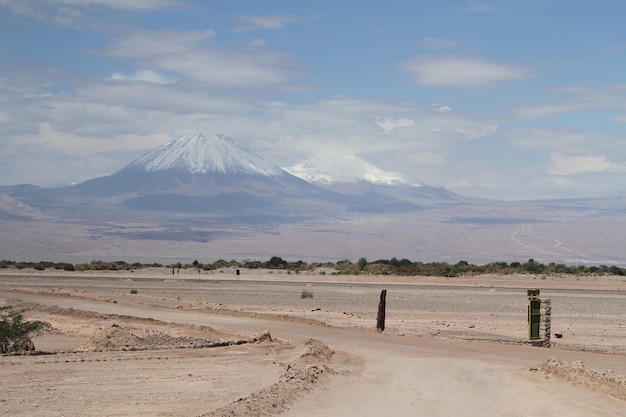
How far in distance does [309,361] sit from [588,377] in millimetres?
5055

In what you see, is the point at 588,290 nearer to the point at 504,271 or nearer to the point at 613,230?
the point at 504,271

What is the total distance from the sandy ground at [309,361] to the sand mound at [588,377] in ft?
0.14

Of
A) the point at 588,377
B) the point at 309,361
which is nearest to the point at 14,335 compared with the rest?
the point at 309,361

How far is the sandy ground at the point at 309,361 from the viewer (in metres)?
13.5

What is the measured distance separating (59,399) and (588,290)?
43.5m

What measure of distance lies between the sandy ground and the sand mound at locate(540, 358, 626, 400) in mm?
42

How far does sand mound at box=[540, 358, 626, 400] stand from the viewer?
50.3 feet

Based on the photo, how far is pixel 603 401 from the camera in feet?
47.2

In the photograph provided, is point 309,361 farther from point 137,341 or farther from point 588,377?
point 137,341

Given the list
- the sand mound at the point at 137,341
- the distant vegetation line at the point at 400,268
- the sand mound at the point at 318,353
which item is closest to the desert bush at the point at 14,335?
the sand mound at the point at 137,341

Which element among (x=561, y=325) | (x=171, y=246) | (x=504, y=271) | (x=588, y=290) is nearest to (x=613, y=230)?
(x=171, y=246)

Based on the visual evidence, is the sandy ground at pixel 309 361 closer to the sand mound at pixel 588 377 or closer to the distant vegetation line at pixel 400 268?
the sand mound at pixel 588 377

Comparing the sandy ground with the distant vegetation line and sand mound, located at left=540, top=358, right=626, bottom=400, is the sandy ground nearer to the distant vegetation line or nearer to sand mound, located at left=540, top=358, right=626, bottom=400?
sand mound, located at left=540, top=358, right=626, bottom=400

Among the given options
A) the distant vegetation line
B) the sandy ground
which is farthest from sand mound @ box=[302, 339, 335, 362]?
the distant vegetation line
